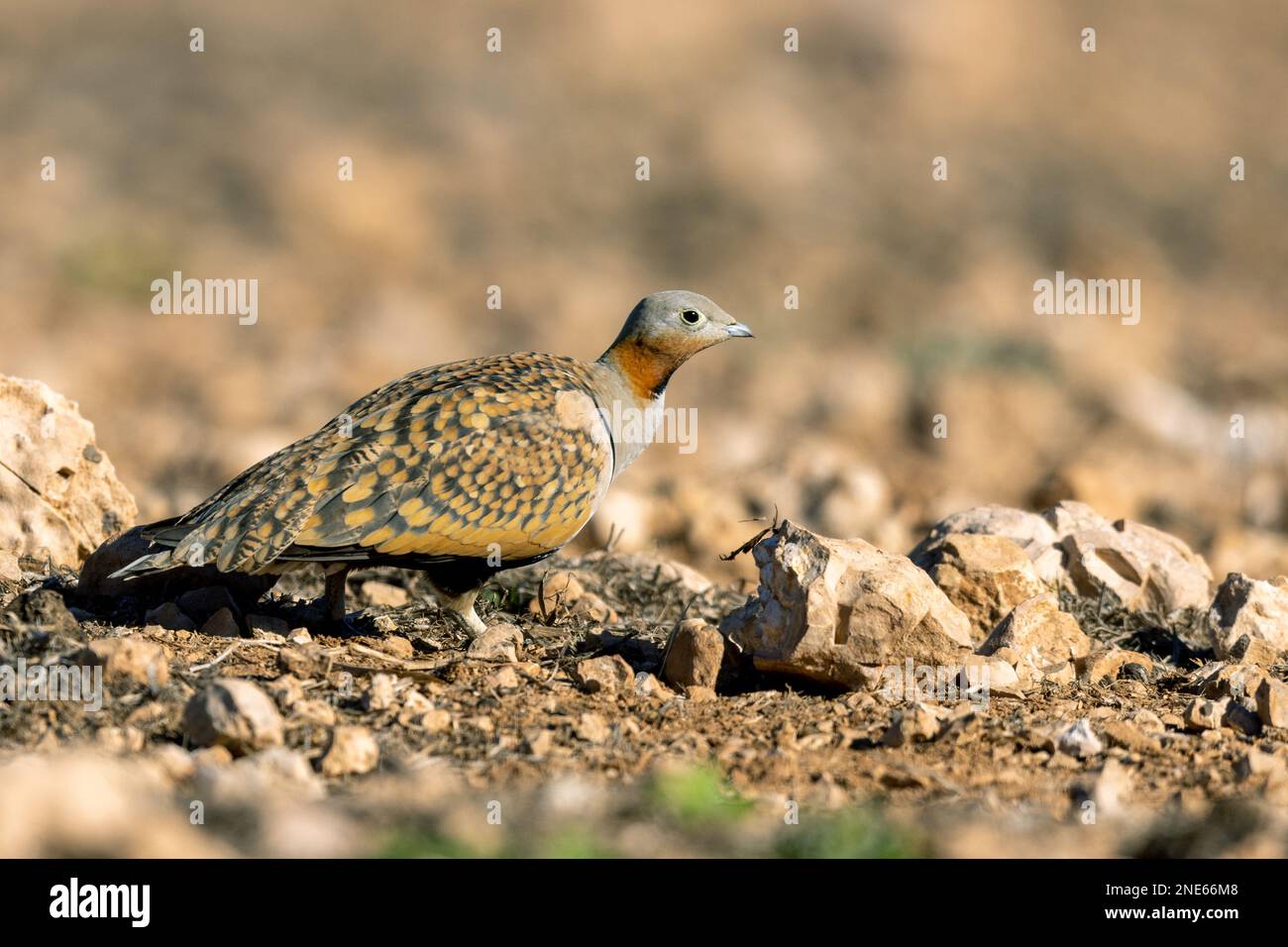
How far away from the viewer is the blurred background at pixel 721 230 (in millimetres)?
12352

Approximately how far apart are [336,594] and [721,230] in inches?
530

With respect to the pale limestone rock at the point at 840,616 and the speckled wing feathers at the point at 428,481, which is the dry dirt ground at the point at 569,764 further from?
the speckled wing feathers at the point at 428,481

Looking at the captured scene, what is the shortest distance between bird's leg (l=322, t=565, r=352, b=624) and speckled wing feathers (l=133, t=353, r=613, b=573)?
40cm

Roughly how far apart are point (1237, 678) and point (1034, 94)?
22728 millimetres

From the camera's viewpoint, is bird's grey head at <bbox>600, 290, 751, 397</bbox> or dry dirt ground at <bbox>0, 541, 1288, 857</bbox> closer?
dry dirt ground at <bbox>0, 541, 1288, 857</bbox>

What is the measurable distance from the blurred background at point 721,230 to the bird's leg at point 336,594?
2.64 metres

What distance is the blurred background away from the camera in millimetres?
12352

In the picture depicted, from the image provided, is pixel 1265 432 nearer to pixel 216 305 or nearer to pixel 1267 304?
pixel 1267 304

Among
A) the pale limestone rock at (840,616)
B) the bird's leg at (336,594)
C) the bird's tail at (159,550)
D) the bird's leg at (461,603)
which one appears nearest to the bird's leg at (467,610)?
the bird's leg at (461,603)

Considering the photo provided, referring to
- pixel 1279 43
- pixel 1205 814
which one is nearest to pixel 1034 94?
pixel 1279 43

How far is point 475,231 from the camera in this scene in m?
20.1

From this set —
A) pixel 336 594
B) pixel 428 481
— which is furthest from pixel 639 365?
pixel 336 594

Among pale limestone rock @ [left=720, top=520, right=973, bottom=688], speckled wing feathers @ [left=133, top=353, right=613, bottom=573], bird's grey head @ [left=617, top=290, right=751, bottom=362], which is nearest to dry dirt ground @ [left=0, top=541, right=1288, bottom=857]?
pale limestone rock @ [left=720, top=520, right=973, bottom=688]

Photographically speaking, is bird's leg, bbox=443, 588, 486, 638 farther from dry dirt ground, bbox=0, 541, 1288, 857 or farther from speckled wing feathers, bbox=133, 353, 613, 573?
speckled wing feathers, bbox=133, 353, 613, 573
